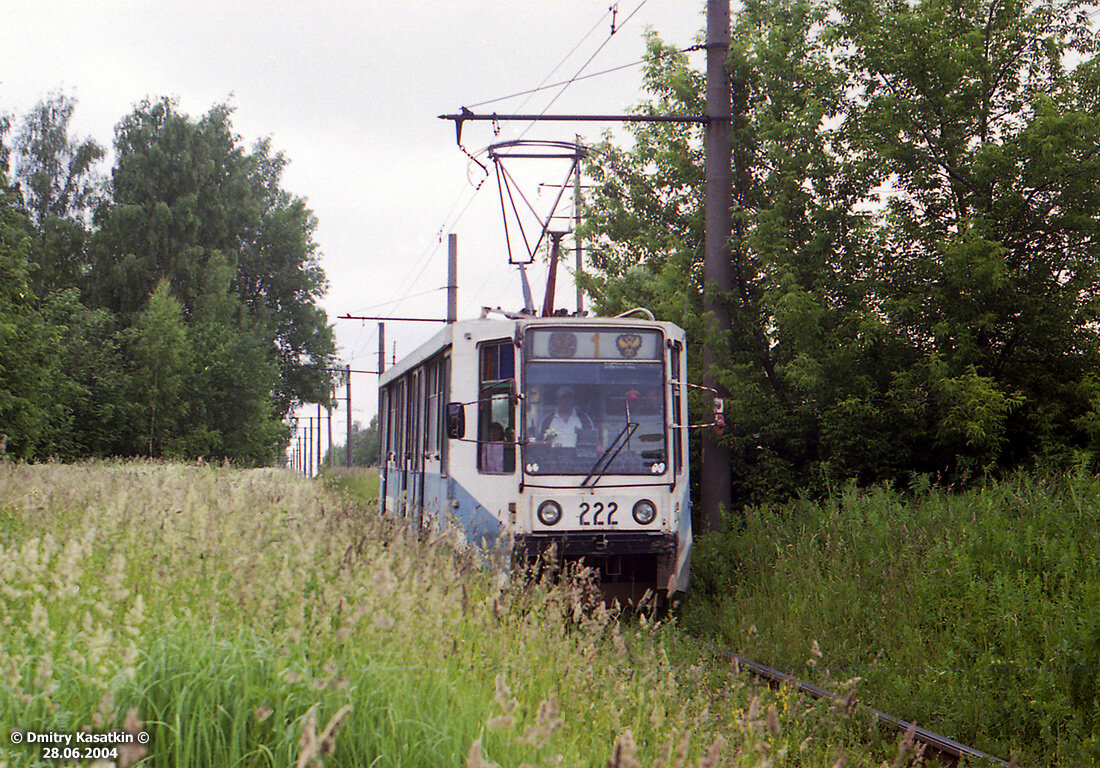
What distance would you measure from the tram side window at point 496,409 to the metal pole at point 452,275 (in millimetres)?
21164

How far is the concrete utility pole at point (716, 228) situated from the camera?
13.5 m

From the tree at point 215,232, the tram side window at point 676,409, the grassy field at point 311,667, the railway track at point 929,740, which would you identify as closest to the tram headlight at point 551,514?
the tram side window at point 676,409

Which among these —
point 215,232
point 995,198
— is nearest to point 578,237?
point 995,198

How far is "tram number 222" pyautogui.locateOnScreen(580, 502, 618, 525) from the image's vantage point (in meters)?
10.0

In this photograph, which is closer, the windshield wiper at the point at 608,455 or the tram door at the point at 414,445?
the windshield wiper at the point at 608,455

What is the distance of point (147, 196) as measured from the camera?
151ft

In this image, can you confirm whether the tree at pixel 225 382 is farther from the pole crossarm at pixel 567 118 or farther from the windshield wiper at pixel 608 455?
the windshield wiper at pixel 608 455

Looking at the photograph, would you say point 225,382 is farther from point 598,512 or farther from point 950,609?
point 950,609

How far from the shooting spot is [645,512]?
33.5 feet

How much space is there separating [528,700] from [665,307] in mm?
10279

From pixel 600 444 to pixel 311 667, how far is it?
6447mm

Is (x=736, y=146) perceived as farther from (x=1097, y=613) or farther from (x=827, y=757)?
(x=827, y=757)

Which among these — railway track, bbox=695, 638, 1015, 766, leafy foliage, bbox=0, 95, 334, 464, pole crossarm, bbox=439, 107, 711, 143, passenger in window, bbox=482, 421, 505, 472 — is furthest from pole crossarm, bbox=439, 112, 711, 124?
leafy foliage, bbox=0, 95, 334, 464

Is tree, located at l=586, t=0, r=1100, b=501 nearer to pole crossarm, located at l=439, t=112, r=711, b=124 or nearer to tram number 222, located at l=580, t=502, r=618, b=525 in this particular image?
pole crossarm, located at l=439, t=112, r=711, b=124
